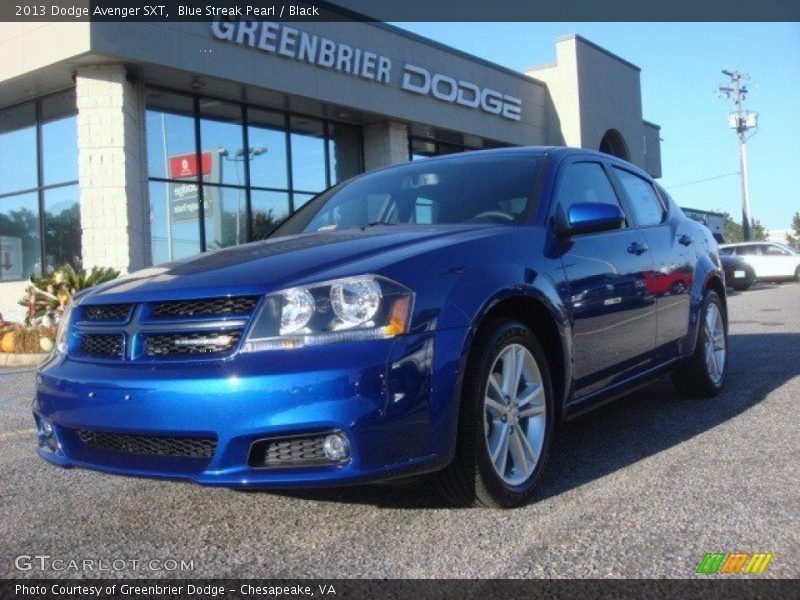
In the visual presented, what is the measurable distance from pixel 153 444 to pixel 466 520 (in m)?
1.15

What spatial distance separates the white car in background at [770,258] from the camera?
1034 inches

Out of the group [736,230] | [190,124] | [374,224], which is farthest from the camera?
[736,230]

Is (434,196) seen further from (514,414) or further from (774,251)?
(774,251)

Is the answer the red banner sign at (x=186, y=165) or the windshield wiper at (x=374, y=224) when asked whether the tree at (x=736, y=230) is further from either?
the windshield wiper at (x=374, y=224)

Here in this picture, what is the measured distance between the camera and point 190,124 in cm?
1458

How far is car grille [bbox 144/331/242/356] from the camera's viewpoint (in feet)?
8.86

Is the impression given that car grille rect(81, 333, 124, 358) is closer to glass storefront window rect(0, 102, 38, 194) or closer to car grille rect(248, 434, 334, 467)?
car grille rect(248, 434, 334, 467)

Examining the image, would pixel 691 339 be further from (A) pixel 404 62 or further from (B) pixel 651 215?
(A) pixel 404 62

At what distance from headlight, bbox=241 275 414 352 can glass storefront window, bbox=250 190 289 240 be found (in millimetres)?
12902

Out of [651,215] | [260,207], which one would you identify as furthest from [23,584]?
[260,207]

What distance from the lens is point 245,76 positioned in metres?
14.0

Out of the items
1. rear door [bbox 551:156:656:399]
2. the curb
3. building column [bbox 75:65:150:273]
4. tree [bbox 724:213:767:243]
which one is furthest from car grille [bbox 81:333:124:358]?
tree [bbox 724:213:767:243]

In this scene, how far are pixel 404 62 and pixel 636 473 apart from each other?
15021 mm

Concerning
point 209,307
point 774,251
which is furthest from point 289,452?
point 774,251
